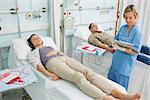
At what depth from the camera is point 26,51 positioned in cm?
260

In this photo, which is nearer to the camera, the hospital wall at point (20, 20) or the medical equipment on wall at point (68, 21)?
the hospital wall at point (20, 20)

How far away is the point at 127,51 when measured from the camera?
2.15 metres

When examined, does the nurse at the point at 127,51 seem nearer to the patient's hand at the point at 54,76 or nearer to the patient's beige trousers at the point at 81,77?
the patient's beige trousers at the point at 81,77

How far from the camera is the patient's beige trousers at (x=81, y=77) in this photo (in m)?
1.80

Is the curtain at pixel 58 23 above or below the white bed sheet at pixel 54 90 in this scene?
above

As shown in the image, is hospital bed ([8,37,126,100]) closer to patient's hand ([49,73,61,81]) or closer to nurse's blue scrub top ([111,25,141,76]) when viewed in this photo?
patient's hand ([49,73,61,81])

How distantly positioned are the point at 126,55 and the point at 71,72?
676mm

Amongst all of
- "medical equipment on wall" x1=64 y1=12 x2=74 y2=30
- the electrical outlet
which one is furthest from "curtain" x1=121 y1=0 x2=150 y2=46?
the electrical outlet

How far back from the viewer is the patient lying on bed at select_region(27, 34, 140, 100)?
5.80 feet

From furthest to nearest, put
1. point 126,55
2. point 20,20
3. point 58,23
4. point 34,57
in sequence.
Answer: point 58,23 → point 20,20 → point 34,57 → point 126,55

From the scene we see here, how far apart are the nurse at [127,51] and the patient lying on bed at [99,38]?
0.45 metres

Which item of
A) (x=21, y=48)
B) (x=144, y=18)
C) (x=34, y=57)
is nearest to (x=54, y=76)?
(x=34, y=57)

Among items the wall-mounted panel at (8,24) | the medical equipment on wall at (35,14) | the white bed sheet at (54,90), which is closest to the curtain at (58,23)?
the medical equipment on wall at (35,14)

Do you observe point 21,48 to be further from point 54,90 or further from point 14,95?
point 54,90
